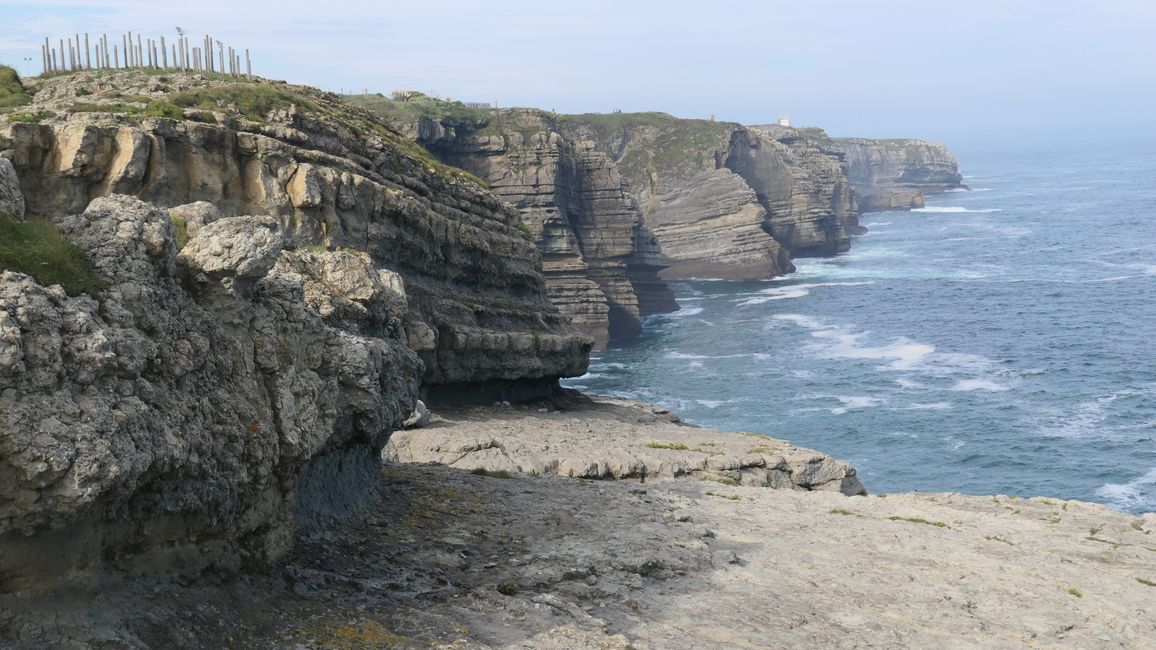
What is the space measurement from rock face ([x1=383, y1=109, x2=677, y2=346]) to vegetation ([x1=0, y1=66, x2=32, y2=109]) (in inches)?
2256

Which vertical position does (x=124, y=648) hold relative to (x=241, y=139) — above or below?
below

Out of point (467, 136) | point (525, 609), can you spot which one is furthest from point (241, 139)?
point (467, 136)

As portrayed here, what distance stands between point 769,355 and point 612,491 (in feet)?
201

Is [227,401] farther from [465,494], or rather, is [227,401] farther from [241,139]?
[241,139]

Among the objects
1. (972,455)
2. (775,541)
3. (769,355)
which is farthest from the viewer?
(769,355)

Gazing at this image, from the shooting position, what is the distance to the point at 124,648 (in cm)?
1206

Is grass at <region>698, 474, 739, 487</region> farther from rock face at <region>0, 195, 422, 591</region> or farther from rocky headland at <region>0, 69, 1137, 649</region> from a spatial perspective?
rock face at <region>0, 195, 422, 591</region>

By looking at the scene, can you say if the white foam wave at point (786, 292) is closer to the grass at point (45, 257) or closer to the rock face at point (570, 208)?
the rock face at point (570, 208)

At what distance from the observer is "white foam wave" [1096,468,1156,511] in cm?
4959

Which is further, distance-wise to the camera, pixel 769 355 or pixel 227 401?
pixel 769 355

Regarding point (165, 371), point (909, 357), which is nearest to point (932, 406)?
point (909, 357)

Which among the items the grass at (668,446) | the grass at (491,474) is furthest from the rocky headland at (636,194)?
the grass at (491,474)

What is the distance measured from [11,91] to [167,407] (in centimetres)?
2974

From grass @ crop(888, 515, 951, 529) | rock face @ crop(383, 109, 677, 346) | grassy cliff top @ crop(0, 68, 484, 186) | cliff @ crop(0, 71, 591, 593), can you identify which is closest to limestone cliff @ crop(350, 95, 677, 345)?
rock face @ crop(383, 109, 677, 346)
